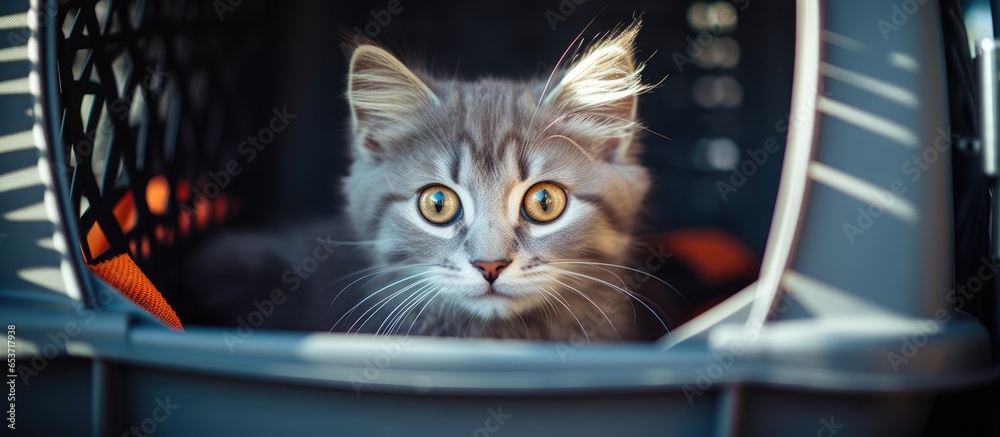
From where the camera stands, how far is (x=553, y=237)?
1118 mm

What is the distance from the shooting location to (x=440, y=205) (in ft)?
3.80

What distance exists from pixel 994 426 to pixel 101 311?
1375 millimetres

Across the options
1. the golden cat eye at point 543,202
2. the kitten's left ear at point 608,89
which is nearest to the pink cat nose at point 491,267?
the golden cat eye at point 543,202

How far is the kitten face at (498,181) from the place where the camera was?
3.52ft

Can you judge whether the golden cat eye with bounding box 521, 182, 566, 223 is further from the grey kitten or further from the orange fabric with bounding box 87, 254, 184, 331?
the orange fabric with bounding box 87, 254, 184, 331

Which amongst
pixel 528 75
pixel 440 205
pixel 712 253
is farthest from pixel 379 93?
pixel 712 253

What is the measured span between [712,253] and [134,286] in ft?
4.68

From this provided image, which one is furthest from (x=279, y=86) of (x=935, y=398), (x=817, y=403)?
(x=935, y=398)

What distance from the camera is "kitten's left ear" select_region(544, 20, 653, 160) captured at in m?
1.11

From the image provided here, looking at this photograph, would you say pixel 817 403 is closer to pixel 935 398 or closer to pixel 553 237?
pixel 935 398

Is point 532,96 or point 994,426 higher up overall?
point 532,96

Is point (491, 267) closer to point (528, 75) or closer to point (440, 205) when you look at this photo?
point (440, 205)

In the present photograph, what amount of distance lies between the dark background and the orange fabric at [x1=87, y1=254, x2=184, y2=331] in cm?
60

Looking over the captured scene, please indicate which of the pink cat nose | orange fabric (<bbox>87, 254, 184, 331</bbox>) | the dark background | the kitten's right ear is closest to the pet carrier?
orange fabric (<bbox>87, 254, 184, 331</bbox>)
